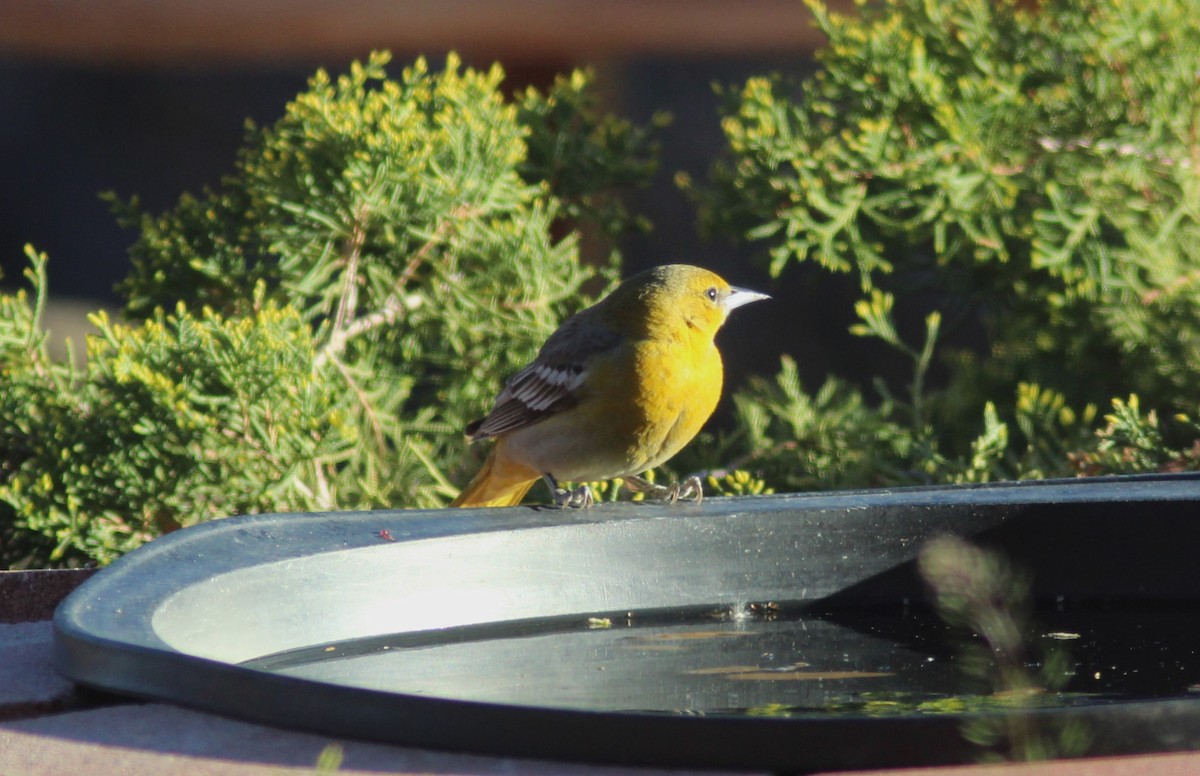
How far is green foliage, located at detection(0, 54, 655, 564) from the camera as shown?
3668 mm

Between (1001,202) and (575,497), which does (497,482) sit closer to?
(575,497)

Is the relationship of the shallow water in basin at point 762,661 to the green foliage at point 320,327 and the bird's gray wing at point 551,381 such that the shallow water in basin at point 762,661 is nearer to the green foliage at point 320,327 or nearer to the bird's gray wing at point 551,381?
the bird's gray wing at point 551,381

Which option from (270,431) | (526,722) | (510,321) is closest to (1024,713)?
(526,722)

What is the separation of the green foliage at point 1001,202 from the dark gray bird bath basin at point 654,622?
1.40m

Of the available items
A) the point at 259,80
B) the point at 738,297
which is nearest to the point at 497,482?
the point at 738,297

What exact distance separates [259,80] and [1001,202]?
24.1 ft

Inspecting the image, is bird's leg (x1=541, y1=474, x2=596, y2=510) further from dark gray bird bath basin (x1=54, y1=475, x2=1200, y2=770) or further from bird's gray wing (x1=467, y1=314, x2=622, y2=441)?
dark gray bird bath basin (x1=54, y1=475, x2=1200, y2=770)

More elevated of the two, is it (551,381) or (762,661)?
(551,381)

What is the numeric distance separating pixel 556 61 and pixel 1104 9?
2.81 meters

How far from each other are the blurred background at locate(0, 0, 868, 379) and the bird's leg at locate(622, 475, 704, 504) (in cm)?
176

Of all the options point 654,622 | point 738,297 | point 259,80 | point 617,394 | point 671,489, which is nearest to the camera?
point 654,622

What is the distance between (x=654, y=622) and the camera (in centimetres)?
258

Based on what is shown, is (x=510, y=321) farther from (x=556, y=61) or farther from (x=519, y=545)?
(x=556, y=61)

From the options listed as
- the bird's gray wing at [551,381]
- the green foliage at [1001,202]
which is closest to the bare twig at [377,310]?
the bird's gray wing at [551,381]
